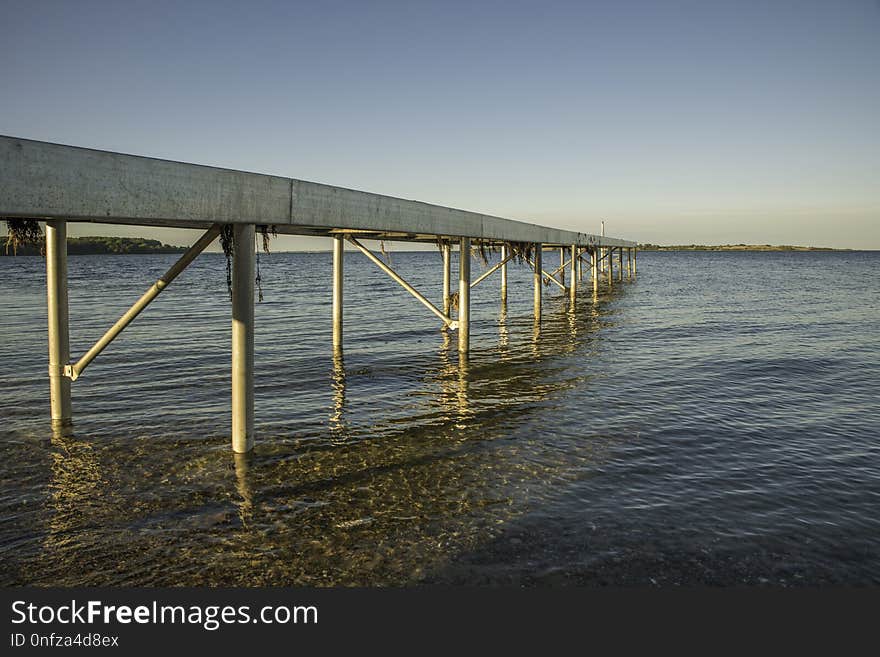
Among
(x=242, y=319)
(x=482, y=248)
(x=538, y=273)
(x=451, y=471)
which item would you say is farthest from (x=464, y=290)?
(x=242, y=319)

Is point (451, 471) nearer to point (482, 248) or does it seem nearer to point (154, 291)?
point (154, 291)

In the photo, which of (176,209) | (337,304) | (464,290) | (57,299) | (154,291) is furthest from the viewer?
(337,304)

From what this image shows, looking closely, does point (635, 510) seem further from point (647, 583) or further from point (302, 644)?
point (302, 644)

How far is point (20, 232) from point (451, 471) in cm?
652

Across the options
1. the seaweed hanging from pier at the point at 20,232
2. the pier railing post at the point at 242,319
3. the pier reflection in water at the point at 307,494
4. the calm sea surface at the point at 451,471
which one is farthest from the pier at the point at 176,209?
the calm sea surface at the point at 451,471

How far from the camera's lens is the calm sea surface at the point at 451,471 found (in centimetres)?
573

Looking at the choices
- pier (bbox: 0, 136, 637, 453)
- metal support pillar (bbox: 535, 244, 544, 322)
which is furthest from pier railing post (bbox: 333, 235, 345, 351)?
metal support pillar (bbox: 535, 244, 544, 322)

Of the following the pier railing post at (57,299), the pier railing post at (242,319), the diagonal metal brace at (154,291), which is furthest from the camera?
the pier railing post at (57,299)

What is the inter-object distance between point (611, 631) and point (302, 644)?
7.73 feet

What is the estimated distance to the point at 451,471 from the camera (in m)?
8.16

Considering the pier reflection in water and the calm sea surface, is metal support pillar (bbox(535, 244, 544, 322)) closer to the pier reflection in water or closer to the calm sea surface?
the calm sea surface

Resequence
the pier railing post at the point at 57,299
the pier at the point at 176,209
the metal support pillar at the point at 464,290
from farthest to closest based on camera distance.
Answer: the metal support pillar at the point at 464,290, the pier railing post at the point at 57,299, the pier at the point at 176,209

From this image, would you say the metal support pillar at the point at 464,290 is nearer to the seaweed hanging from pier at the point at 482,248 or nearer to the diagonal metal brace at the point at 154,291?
the seaweed hanging from pier at the point at 482,248

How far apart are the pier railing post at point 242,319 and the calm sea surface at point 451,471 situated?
3.43ft
